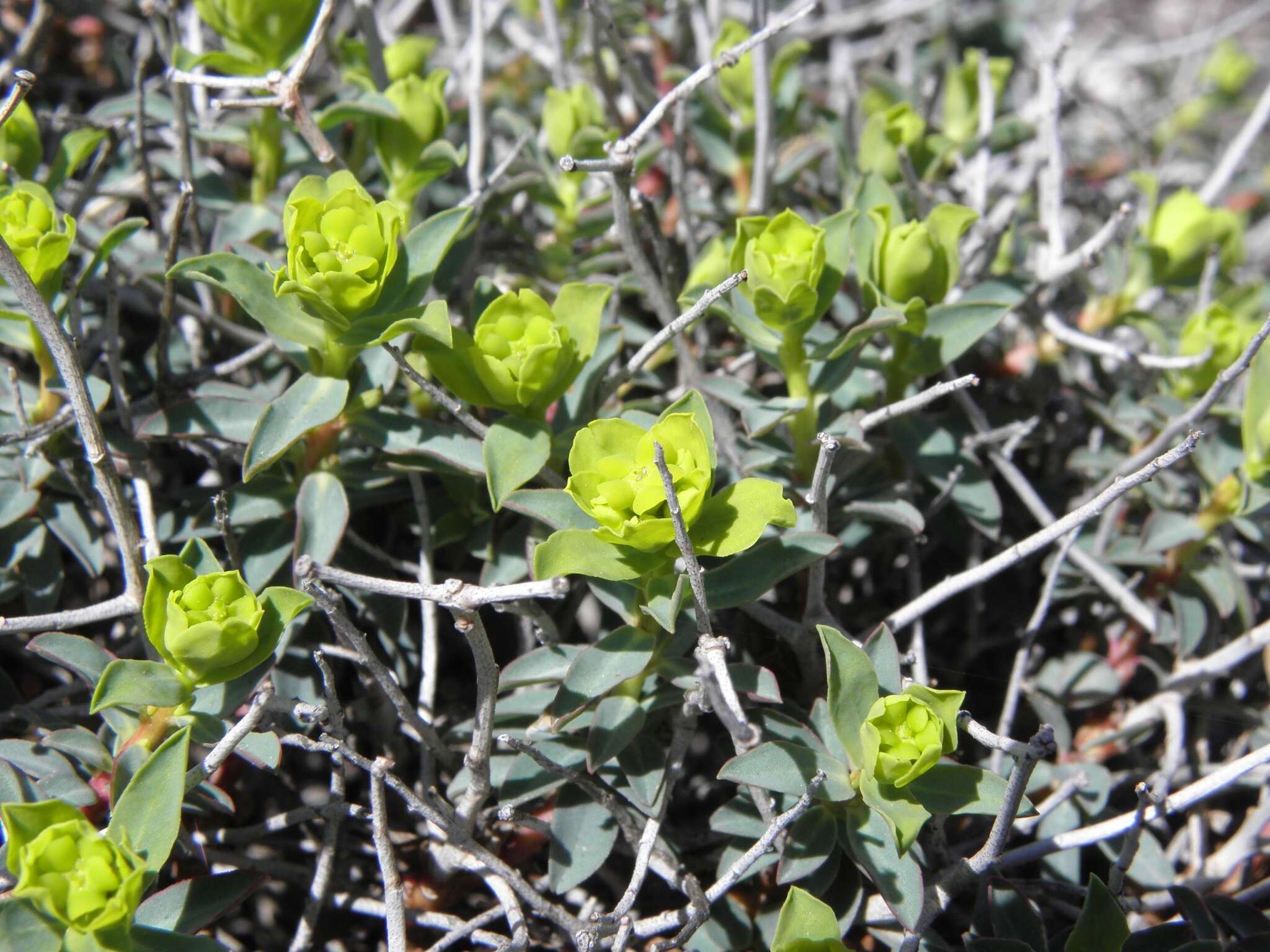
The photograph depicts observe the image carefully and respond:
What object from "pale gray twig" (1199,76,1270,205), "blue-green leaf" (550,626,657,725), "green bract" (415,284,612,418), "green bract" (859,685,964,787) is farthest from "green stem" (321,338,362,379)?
"pale gray twig" (1199,76,1270,205)

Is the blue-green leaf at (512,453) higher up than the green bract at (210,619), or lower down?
higher up

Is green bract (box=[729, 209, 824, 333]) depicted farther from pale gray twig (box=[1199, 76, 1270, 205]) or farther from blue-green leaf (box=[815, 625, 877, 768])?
pale gray twig (box=[1199, 76, 1270, 205])

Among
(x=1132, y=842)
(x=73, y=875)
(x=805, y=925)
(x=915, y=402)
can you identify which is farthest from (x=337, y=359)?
(x=1132, y=842)

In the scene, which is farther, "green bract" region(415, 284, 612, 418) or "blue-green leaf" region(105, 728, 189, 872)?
"green bract" region(415, 284, 612, 418)

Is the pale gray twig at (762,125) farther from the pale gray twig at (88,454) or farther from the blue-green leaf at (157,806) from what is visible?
the blue-green leaf at (157,806)

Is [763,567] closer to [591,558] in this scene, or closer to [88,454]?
[591,558]

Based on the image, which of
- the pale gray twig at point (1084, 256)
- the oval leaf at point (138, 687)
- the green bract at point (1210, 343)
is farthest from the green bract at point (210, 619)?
the green bract at point (1210, 343)

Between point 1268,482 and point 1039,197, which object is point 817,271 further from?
point 1039,197
